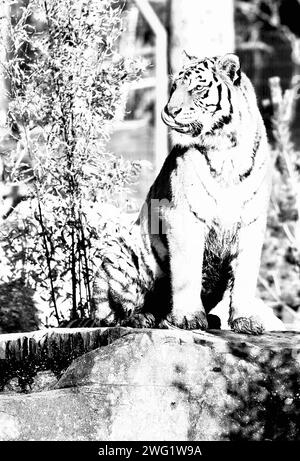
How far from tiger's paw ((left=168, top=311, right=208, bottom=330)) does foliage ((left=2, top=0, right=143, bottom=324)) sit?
1346mm

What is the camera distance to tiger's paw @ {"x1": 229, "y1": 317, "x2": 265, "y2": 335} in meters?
5.11

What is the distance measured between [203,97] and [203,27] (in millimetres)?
Answer: 4135

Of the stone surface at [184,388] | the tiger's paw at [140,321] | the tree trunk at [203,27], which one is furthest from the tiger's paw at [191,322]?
the tree trunk at [203,27]

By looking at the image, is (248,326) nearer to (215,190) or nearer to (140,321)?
(140,321)

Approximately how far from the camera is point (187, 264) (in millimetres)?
5203

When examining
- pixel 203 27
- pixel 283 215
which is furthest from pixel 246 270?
pixel 283 215

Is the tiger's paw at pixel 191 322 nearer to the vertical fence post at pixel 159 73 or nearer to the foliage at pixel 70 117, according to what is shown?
the foliage at pixel 70 117

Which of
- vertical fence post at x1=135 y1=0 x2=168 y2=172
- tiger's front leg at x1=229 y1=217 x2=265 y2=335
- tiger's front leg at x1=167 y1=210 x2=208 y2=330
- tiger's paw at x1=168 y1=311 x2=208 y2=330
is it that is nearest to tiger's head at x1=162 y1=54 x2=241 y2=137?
tiger's front leg at x1=167 y1=210 x2=208 y2=330

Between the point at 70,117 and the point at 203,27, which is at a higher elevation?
the point at 203,27

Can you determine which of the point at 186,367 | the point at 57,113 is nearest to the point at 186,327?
the point at 186,367

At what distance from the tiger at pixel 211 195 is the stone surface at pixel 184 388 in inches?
16.0

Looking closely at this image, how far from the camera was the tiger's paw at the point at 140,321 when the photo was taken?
5203 millimetres
